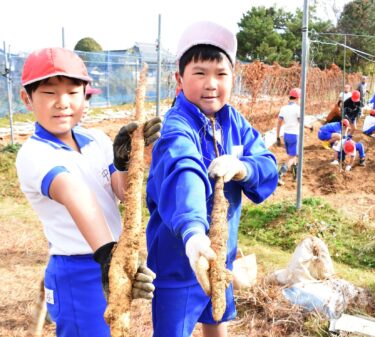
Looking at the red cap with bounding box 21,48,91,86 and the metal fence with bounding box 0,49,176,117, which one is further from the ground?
the metal fence with bounding box 0,49,176,117

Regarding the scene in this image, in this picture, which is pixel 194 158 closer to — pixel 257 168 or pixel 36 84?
pixel 257 168

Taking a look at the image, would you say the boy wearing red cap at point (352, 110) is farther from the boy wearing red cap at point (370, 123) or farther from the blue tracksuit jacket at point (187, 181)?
the blue tracksuit jacket at point (187, 181)

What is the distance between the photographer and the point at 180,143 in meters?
1.36

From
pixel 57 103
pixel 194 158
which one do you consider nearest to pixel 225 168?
pixel 194 158

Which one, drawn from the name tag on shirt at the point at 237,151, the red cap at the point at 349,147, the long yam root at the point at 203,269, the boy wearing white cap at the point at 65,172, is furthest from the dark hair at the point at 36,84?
the red cap at the point at 349,147

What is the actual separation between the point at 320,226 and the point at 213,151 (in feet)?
11.4

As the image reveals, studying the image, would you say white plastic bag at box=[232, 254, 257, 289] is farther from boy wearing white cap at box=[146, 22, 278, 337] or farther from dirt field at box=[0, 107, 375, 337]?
boy wearing white cap at box=[146, 22, 278, 337]

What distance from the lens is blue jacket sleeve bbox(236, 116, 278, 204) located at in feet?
4.92

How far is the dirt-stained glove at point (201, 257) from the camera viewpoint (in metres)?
1.06

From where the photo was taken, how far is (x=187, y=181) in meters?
1.27

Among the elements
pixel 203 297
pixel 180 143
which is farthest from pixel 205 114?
pixel 203 297

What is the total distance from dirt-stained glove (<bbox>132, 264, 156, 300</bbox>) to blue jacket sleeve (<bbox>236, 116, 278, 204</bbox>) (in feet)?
1.71

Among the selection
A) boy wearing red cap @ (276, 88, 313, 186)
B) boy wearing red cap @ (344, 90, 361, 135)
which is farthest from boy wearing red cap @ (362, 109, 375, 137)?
boy wearing red cap @ (276, 88, 313, 186)

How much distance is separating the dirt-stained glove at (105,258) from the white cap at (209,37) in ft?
2.47
